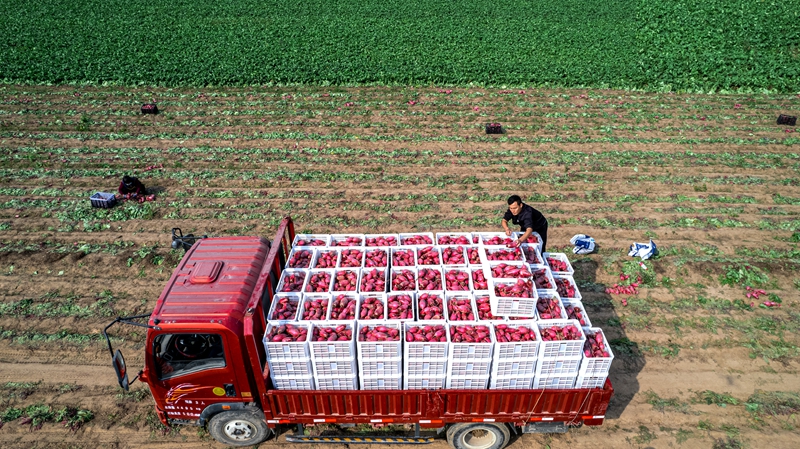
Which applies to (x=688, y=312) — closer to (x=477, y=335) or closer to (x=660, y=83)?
(x=477, y=335)

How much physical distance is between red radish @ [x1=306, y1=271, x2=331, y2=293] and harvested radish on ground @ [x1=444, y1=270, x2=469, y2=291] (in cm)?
225

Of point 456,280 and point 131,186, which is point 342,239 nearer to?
point 456,280

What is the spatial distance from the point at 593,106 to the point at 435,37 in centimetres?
1285

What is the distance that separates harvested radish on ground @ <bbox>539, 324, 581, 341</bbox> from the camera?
8404 mm

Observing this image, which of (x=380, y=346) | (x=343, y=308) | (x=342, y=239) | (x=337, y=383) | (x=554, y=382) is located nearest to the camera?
(x=380, y=346)

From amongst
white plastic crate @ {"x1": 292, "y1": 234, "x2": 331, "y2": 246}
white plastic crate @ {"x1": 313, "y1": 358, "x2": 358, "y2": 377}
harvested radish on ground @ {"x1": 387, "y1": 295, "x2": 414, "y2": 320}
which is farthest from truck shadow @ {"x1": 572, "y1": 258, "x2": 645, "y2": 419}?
white plastic crate @ {"x1": 292, "y1": 234, "x2": 331, "y2": 246}

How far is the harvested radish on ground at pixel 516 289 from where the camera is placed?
344 inches

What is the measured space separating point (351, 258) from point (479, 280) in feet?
8.45

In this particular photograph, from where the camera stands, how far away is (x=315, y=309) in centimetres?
885

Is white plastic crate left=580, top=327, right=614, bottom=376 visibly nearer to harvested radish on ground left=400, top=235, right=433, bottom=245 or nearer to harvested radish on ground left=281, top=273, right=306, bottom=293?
harvested radish on ground left=400, top=235, right=433, bottom=245

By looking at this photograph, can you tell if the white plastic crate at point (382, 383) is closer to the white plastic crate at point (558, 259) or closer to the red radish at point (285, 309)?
the red radish at point (285, 309)

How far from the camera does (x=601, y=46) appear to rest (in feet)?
102

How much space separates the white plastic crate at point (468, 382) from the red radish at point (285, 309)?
2919 mm

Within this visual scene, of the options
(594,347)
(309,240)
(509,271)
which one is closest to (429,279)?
(509,271)
